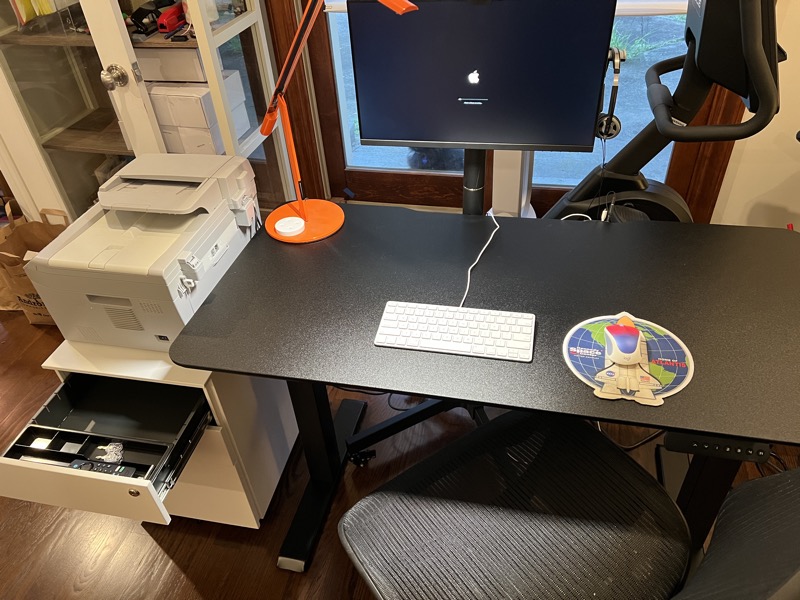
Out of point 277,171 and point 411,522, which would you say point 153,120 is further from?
point 411,522

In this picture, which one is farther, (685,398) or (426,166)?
(426,166)

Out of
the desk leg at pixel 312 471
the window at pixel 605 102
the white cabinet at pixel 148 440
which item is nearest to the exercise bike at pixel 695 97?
the window at pixel 605 102

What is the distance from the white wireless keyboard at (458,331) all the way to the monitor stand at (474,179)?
41 centimetres

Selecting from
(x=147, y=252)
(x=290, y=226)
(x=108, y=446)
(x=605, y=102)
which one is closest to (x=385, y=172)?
(x=605, y=102)

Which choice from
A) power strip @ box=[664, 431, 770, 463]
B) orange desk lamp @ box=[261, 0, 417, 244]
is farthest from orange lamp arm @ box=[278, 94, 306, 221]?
power strip @ box=[664, 431, 770, 463]

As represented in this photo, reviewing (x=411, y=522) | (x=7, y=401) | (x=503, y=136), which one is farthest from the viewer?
(x=7, y=401)

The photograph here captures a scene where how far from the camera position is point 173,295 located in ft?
4.39

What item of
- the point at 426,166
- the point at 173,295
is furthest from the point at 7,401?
the point at 426,166

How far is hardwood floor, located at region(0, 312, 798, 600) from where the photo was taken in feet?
5.32

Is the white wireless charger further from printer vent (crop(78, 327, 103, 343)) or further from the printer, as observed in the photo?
printer vent (crop(78, 327, 103, 343))

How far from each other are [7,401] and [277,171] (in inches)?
51.0

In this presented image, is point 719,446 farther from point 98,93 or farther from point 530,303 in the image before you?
point 98,93

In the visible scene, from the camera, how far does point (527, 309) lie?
4.27 feet

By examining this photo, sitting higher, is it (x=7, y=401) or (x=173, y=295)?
(x=173, y=295)
